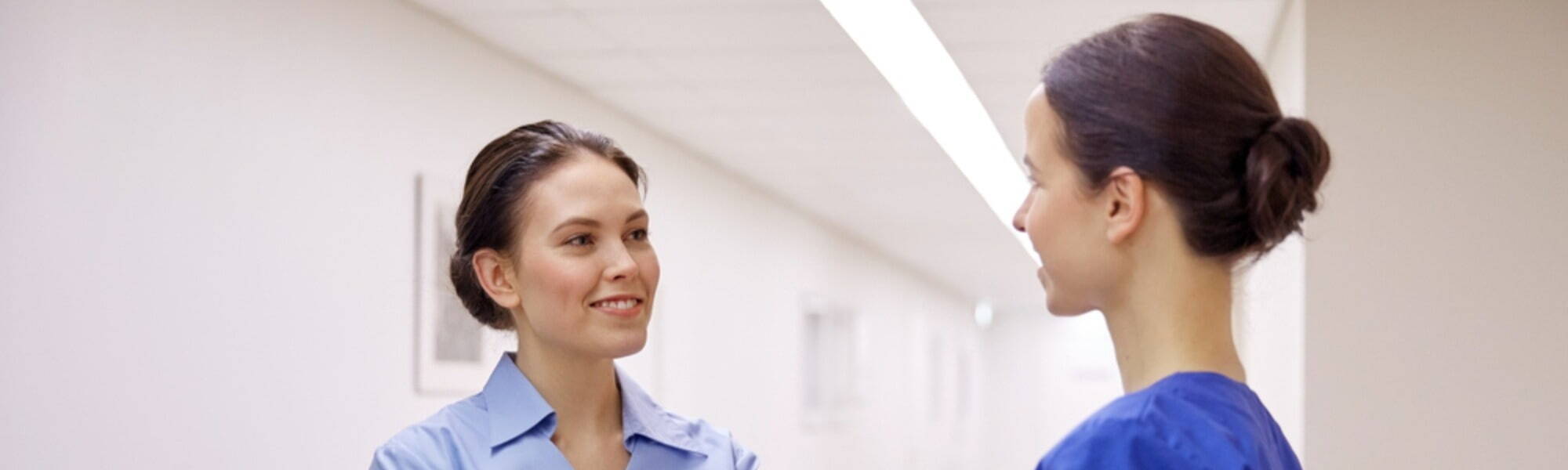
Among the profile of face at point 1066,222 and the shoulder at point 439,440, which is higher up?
the profile of face at point 1066,222

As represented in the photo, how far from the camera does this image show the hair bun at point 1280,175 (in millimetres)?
1496

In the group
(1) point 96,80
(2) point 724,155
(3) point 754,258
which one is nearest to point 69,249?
(1) point 96,80

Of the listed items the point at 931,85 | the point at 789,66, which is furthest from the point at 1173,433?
the point at 931,85

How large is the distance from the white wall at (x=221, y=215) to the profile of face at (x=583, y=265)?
9.05ft

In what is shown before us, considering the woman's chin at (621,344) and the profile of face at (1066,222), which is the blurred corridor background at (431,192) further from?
the profile of face at (1066,222)

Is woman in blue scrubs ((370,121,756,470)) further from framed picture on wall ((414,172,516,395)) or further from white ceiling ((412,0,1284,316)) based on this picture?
framed picture on wall ((414,172,516,395))

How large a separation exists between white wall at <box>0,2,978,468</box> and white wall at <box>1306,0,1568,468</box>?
3.59 m

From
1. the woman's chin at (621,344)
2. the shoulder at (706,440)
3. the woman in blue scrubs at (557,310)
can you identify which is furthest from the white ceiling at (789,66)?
the woman's chin at (621,344)

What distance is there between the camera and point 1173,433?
57.5 inches

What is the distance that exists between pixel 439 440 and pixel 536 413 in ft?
0.49

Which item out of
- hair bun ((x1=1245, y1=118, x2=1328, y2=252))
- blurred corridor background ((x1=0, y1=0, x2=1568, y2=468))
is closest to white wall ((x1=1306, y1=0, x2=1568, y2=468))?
blurred corridor background ((x1=0, y1=0, x2=1568, y2=468))

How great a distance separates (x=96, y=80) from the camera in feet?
16.4

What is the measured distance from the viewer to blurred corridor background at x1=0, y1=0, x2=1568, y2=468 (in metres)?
4.94

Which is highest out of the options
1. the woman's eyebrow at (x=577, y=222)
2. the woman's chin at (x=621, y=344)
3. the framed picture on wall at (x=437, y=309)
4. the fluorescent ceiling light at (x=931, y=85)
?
Answer: the fluorescent ceiling light at (x=931, y=85)
